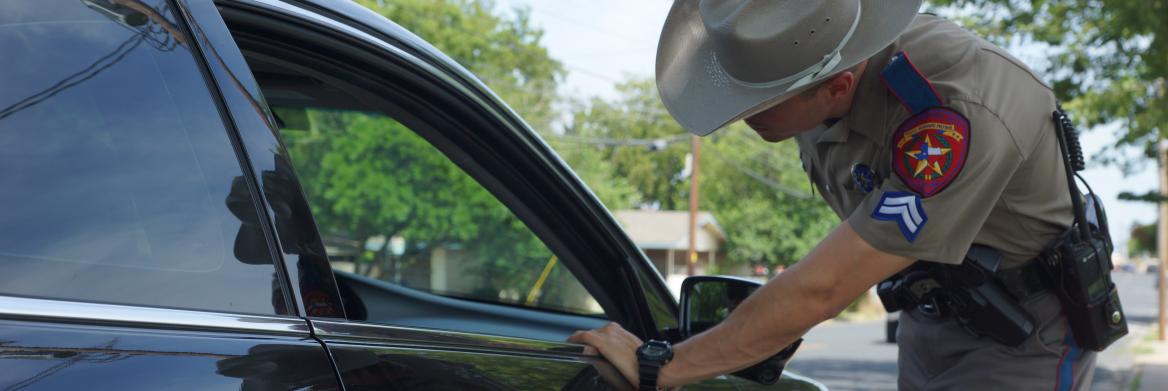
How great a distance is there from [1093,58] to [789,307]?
25.3ft

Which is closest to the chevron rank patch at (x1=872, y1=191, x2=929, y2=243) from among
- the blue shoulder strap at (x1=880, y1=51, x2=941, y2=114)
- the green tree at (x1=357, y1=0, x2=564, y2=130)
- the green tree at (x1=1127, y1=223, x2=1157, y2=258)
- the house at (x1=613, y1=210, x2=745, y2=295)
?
the blue shoulder strap at (x1=880, y1=51, x2=941, y2=114)

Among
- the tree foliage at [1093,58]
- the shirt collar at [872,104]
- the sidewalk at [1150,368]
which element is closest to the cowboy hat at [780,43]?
the shirt collar at [872,104]

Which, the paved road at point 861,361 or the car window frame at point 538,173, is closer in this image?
the car window frame at point 538,173

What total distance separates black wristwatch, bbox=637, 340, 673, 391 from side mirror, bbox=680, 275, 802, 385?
216mm

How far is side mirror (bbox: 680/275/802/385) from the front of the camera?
2023 millimetres

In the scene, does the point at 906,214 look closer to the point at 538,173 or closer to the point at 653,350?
the point at 653,350

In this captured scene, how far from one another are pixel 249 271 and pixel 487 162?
0.79 metres

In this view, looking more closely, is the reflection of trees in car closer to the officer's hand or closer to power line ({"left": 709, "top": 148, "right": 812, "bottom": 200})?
the officer's hand

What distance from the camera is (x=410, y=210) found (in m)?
24.1

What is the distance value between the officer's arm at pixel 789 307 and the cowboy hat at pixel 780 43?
0.29 metres

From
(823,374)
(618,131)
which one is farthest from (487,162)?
(618,131)

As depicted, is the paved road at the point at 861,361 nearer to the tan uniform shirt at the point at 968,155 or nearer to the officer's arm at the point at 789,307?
the tan uniform shirt at the point at 968,155

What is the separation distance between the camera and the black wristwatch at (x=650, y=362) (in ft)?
5.89

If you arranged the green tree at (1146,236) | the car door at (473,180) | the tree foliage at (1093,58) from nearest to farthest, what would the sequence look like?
1. the car door at (473,180)
2. the tree foliage at (1093,58)
3. the green tree at (1146,236)
